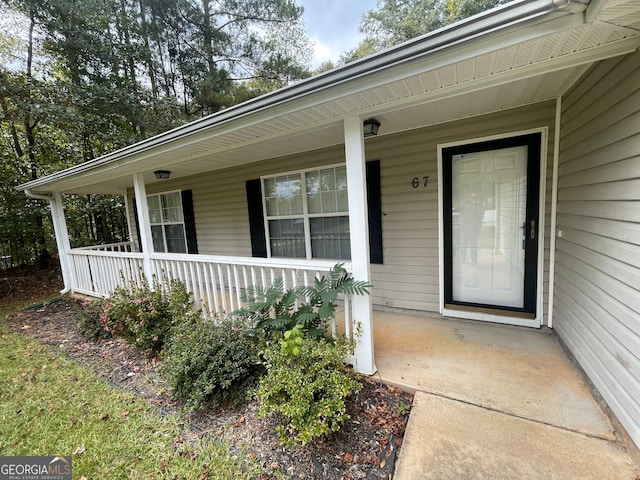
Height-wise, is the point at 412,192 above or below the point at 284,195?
below

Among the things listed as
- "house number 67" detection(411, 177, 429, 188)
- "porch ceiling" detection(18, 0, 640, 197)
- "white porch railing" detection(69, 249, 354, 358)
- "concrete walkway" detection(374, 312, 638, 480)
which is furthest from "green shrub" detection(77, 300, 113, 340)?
"house number 67" detection(411, 177, 429, 188)

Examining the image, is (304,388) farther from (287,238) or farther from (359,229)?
(287,238)

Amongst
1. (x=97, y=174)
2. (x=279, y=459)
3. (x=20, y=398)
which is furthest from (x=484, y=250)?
(x=97, y=174)

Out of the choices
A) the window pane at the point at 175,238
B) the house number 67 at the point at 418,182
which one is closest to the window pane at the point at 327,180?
the house number 67 at the point at 418,182

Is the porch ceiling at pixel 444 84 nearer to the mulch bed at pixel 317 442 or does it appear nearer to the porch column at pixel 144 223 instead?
the porch column at pixel 144 223

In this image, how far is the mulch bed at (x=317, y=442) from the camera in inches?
64.2

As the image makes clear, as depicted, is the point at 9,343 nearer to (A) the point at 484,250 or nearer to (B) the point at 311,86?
(B) the point at 311,86

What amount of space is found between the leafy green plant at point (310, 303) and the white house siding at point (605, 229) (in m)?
1.56

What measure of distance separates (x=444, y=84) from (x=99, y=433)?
3.54 m

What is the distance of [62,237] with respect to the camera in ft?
19.0

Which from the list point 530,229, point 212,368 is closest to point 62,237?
point 212,368

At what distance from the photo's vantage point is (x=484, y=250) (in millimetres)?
3125

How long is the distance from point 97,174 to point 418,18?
12.7m

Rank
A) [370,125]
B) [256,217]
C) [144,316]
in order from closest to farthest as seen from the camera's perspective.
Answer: [370,125]
[144,316]
[256,217]
